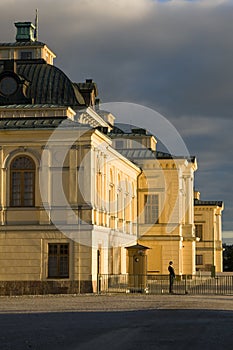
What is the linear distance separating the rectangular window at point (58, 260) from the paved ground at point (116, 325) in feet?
26.6

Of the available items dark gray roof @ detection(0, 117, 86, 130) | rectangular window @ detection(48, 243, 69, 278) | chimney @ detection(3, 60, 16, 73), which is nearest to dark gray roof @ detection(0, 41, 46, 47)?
chimney @ detection(3, 60, 16, 73)

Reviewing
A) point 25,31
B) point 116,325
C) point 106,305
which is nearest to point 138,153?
point 25,31

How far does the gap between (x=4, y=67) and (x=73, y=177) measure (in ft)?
32.9

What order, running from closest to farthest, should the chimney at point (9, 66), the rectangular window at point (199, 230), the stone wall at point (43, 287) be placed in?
the stone wall at point (43, 287) → the chimney at point (9, 66) → the rectangular window at point (199, 230)

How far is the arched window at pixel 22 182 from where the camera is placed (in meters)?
38.4

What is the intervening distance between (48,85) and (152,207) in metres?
13.7

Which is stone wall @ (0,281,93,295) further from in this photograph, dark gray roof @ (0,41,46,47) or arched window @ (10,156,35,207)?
dark gray roof @ (0,41,46,47)

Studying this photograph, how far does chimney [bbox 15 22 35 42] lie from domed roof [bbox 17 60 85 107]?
7.76 m

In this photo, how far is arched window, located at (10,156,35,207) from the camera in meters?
38.4

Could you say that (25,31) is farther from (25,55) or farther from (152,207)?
(152,207)

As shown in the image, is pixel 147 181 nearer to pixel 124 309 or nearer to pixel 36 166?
pixel 36 166

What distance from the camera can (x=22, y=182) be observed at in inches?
1516

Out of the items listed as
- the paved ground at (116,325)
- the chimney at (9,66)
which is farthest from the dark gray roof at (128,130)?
the paved ground at (116,325)

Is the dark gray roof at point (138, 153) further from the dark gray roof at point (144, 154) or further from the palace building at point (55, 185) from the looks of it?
the palace building at point (55, 185)
